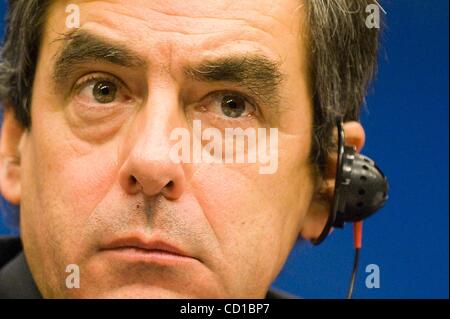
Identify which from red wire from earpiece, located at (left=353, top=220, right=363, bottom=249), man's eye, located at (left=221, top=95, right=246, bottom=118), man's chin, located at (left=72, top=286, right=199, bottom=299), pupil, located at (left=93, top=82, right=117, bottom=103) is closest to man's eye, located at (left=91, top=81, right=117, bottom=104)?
pupil, located at (left=93, top=82, right=117, bottom=103)

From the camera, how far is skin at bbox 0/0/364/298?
4.11 ft

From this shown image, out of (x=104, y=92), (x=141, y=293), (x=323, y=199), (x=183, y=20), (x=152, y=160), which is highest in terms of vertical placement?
(x=183, y=20)

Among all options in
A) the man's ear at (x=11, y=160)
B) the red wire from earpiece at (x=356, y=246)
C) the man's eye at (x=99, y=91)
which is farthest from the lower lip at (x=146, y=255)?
the red wire from earpiece at (x=356, y=246)

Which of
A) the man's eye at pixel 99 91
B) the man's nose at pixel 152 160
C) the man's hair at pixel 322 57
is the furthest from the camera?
the man's hair at pixel 322 57

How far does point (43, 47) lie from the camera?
4.79ft

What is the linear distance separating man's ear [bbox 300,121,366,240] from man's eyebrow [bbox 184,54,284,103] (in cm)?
30

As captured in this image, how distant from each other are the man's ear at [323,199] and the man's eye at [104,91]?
53cm

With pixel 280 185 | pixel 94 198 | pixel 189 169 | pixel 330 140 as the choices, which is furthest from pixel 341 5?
pixel 94 198

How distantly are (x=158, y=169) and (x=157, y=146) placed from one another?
0.04 metres

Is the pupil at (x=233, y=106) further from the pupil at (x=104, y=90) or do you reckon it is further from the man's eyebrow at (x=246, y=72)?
the pupil at (x=104, y=90)

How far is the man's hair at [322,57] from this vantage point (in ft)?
4.88

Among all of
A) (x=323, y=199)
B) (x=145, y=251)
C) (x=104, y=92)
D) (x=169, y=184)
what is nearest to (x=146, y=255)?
(x=145, y=251)

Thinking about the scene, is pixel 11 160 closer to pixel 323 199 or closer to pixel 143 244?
pixel 143 244

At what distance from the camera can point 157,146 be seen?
4.06 ft
